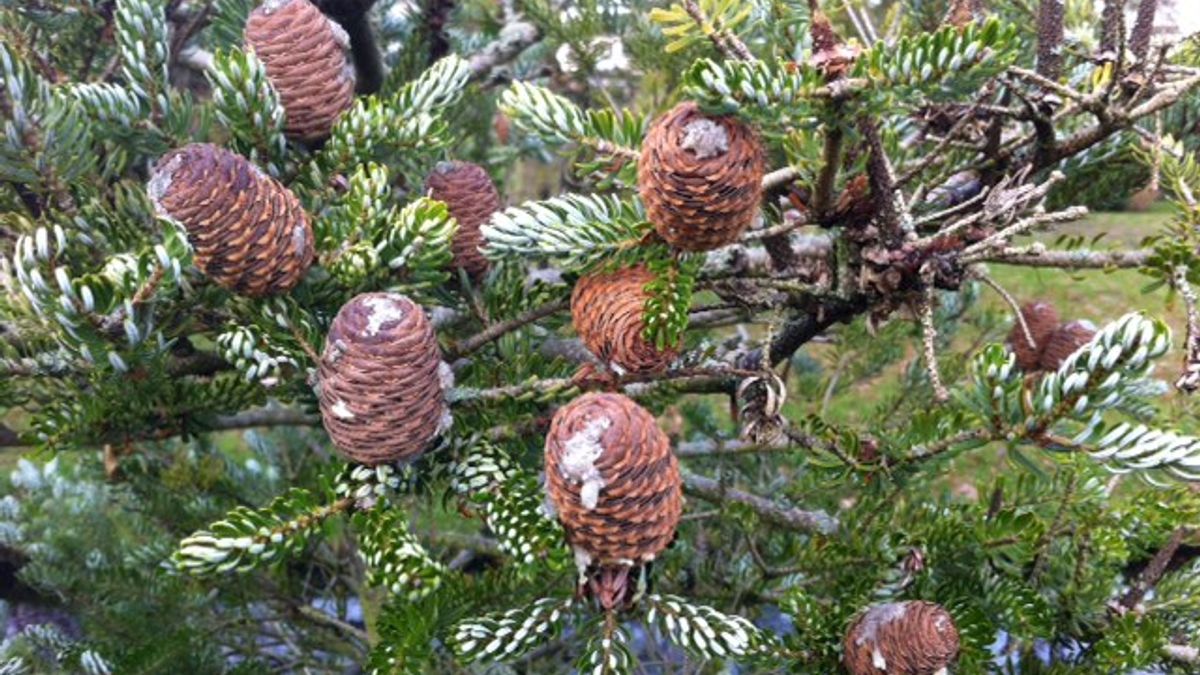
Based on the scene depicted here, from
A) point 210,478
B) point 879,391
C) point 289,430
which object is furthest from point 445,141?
point 879,391

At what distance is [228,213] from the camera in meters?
0.71

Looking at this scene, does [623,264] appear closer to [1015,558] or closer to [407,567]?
[407,567]

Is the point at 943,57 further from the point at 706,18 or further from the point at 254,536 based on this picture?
the point at 254,536

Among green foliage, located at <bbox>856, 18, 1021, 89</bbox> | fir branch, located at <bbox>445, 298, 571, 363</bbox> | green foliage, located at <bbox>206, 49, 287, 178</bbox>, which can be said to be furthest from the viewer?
fir branch, located at <bbox>445, 298, 571, 363</bbox>

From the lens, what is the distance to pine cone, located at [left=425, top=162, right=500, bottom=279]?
927 mm

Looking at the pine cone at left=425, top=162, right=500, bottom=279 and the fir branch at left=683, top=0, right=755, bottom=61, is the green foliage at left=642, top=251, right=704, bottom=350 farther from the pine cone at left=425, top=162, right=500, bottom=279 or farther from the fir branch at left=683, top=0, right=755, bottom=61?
the pine cone at left=425, top=162, right=500, bottom=279

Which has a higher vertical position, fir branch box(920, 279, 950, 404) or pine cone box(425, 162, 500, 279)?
fir branch box(920, 279, 950, 404)

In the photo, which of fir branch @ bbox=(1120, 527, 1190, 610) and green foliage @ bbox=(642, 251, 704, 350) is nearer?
green foliage @ bbox=(642, 251, 704, 350)

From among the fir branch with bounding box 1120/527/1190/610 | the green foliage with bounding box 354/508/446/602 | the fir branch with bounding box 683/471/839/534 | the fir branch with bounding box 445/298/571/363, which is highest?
the fir branch with bounding box 445/298/571/363

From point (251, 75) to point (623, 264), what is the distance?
1.21 ft

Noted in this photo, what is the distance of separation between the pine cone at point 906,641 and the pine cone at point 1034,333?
56cm

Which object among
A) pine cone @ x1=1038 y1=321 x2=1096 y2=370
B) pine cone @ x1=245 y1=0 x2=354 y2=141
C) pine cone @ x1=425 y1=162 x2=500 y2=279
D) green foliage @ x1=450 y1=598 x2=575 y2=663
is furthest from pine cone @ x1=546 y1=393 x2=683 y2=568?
pine cone @ x1=1038 y1=321 x2=1096 y2=370

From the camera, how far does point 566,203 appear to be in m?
0.79

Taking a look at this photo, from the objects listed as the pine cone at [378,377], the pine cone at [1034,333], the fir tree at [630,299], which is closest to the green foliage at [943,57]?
the fir tree at [630,299]
